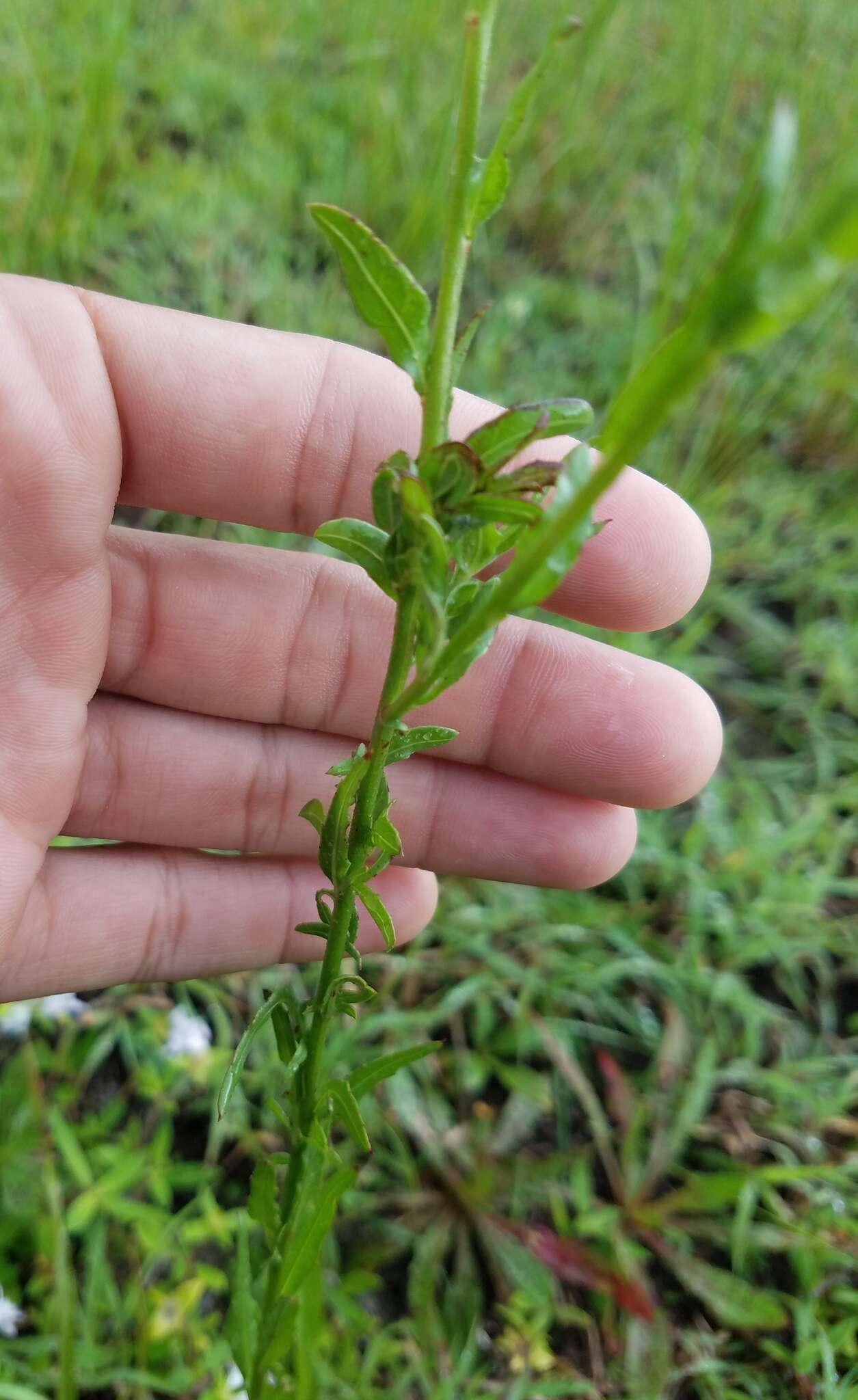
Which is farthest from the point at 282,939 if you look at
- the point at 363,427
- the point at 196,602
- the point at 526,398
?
the point at 526,398

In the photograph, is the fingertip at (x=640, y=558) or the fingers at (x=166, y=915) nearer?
the fingertip at (x=640, y=558)

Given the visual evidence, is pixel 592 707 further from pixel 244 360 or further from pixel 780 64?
pixel 780 64

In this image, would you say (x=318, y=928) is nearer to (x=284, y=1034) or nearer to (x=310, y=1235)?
(x=284, y=1034)

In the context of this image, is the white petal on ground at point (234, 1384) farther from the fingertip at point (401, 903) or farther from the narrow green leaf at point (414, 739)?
the narrow green leaf at point (414, 739)

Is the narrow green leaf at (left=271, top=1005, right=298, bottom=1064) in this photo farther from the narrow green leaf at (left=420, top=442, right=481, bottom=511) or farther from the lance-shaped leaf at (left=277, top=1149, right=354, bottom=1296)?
the narrow green leaf at (left=420, top=442, right=481, bottom=511)

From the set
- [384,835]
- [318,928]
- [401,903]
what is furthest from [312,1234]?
[401,903]

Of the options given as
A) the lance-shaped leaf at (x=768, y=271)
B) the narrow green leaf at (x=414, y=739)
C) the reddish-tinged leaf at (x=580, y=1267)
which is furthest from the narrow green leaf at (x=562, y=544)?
the reddish-tinged leaf at (x=580, y=1267)
